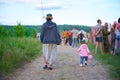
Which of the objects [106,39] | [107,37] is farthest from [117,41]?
[106,39]

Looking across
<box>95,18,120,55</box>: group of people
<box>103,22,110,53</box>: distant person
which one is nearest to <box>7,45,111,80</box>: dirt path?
<box>95,18,120,55</box>: group of people

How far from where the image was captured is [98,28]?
20750mm

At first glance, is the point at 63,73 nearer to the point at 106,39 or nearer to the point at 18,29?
the point at 106,39

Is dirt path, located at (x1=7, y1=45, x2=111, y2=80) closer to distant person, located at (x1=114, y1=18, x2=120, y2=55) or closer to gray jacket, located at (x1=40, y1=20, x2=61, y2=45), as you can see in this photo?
gray jacket, located at (x1=40, y1=20, x2=61, y2=45)

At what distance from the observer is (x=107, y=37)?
21.3 metres

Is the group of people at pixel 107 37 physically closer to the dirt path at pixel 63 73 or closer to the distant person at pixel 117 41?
the distant person at pixel 117 41

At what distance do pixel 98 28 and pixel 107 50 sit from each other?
4.79ft

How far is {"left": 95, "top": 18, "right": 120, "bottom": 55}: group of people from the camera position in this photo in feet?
66.4

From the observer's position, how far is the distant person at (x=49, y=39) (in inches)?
581

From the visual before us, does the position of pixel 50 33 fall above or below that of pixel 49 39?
above

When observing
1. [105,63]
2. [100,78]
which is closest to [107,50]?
[105,63]

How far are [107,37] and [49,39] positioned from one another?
715 cm

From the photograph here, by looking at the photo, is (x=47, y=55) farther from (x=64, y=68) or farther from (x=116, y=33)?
(x=116, y=33)

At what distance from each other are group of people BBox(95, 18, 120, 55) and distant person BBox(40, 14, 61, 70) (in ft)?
18.8
